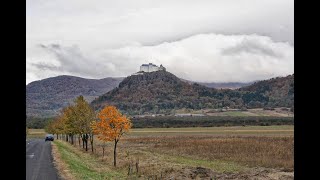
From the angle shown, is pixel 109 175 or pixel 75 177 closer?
pixel 75 177

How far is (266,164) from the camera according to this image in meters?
41.9
